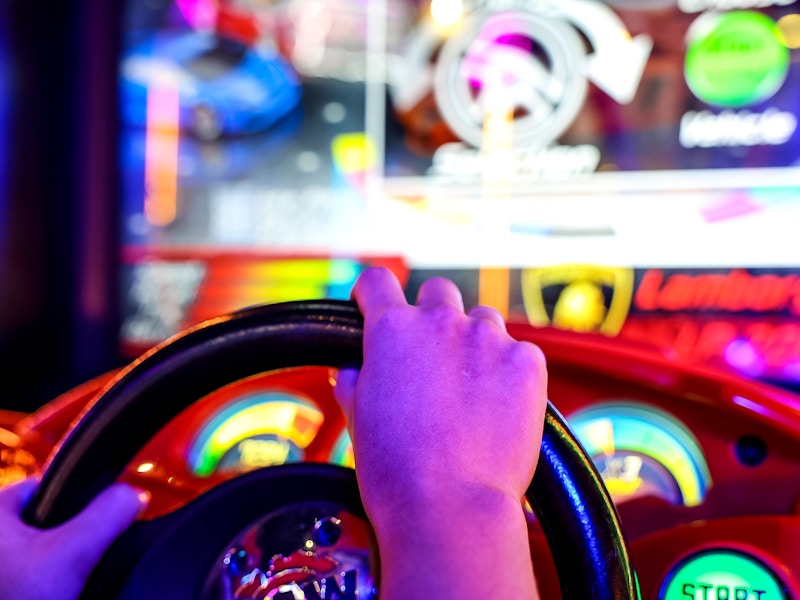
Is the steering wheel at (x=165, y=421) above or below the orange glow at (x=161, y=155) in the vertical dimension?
below

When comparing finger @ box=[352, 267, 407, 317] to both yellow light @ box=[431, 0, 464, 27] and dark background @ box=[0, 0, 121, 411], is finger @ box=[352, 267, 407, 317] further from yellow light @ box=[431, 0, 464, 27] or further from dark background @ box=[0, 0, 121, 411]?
dark background @ box=[0, 0, 121, 411]

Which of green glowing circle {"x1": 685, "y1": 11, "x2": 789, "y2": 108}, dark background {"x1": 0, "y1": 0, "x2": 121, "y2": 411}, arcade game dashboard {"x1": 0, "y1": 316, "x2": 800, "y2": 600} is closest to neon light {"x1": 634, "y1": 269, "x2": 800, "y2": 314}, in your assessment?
green glowing circle {"x1": 685, "y1": 11, "x2": 789, "y2": 108}

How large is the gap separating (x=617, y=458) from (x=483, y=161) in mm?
743

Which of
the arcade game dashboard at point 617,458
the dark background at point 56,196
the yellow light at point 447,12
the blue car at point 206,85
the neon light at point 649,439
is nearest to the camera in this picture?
the arcade game dashboard at point 617,458

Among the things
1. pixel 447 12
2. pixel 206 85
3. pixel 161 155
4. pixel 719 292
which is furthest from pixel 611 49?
pixel 161 155

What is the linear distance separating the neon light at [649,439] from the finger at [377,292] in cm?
30

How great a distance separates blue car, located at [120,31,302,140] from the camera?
59.2 inches

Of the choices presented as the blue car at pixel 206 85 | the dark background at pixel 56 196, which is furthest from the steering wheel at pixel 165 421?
the dark background at pixel 56 196

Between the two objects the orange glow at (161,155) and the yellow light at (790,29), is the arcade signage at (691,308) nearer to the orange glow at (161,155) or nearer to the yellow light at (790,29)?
the yellow light at (790,29)

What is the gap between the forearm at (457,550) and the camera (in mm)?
326

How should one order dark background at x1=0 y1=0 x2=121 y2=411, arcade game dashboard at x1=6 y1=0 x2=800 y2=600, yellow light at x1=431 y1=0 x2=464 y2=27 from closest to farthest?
1. arcade game dashboard at x1=6 y1=0 x2=800 y2=600
2. yellow light at x1=431 y1=0 x2=464 y2=27
3. dark background at x1=0 y1=0 x2=121 y2=411

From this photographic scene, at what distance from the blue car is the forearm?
126cm

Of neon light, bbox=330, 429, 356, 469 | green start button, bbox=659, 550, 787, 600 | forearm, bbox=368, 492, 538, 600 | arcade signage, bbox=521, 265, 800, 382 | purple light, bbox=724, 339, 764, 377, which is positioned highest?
arcade signage, bbox=521, 265, 800, 382

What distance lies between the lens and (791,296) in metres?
1.18
